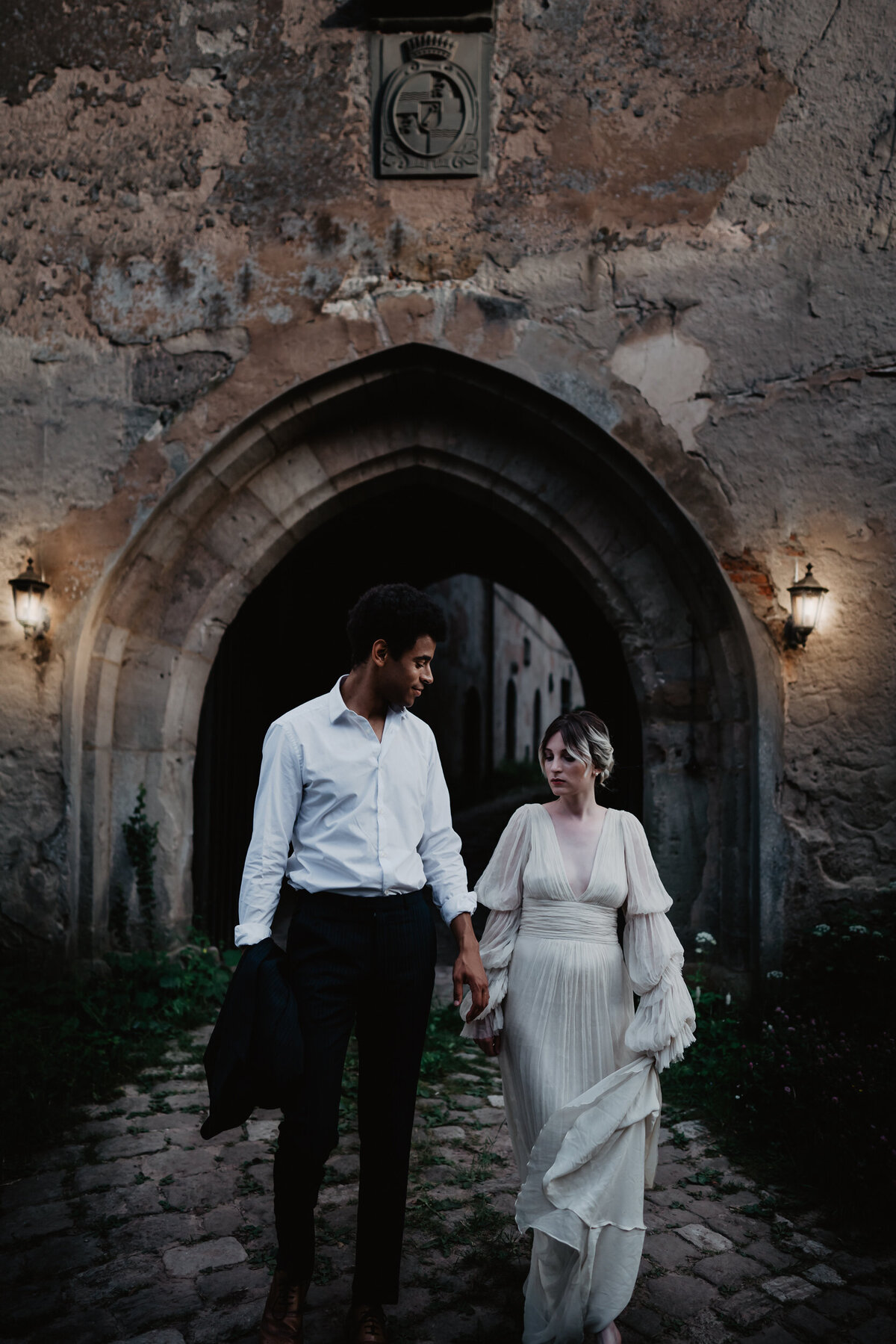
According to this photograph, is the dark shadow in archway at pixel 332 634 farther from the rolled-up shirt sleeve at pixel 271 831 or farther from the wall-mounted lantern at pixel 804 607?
the rolled-up shirt sleeve at pixel 271 831

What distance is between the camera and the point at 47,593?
4777 millimetres

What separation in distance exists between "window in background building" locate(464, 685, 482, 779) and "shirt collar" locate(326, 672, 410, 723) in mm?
13424

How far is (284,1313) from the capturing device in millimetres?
1931

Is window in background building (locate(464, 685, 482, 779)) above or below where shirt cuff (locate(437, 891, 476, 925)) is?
above

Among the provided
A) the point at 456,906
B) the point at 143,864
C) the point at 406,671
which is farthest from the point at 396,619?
the point at 143,864

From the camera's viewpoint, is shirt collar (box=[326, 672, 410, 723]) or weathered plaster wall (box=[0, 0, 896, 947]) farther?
weathered plaster wall (box=[0, 0, 896, 947])

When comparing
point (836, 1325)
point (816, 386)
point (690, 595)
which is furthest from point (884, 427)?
point (836, 1325)

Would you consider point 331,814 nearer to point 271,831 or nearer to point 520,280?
point 271,831

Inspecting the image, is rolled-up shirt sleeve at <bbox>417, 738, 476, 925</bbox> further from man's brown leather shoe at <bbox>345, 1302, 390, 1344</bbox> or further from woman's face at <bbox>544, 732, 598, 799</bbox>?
man's brown leather shoe at <bbox>345, 1302, 390, 1344</bbox>

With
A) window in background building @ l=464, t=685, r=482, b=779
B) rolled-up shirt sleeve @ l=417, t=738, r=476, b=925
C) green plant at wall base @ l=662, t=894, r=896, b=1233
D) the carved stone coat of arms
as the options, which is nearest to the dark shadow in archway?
green plant at wall base @ l=662, t=894, r=896, b=1233

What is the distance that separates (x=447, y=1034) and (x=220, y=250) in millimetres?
4502

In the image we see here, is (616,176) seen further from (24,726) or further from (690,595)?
(24,726)

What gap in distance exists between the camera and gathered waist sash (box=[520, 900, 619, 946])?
89.7 inches

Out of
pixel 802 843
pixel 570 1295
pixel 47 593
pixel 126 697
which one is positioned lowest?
pixel 570 1295
